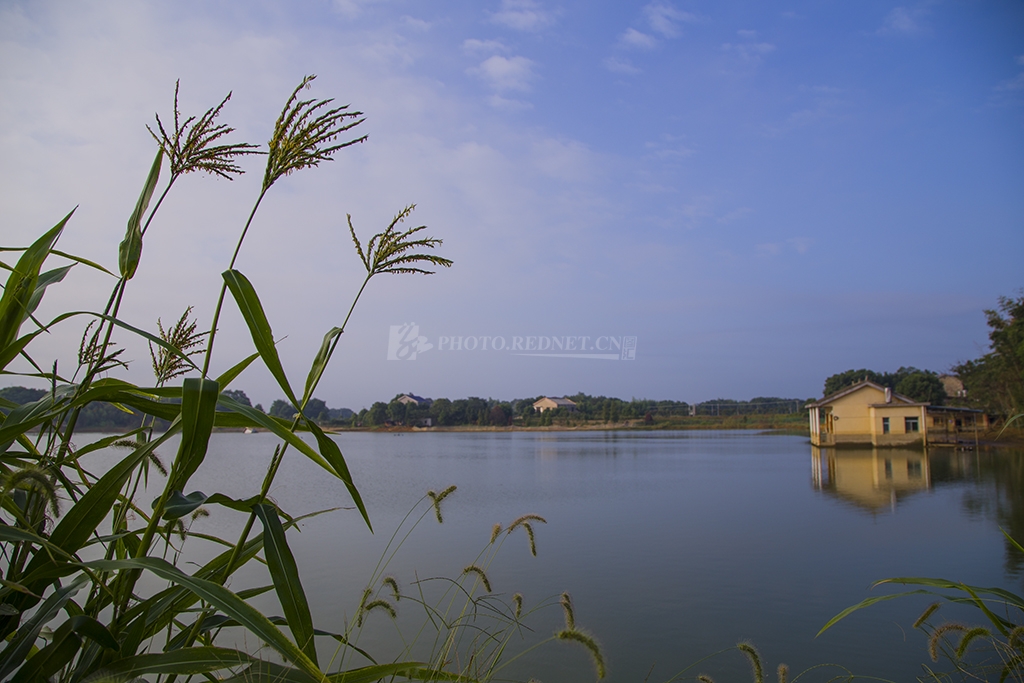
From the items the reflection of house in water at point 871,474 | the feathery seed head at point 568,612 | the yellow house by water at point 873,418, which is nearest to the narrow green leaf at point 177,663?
the feathery seed head at point 568,612

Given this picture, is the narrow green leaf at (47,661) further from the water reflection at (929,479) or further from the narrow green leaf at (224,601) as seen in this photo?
the water reflection at (929,479)

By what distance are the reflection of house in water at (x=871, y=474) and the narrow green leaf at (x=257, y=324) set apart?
40.4 ft

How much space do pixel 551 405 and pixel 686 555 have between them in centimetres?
5599

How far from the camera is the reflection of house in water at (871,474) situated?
12.5 metres

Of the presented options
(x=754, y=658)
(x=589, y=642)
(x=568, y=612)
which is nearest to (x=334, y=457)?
(x=589, y=642)

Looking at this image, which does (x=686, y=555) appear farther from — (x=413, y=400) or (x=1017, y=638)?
(x=413, y=400)

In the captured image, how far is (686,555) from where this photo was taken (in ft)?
24.1

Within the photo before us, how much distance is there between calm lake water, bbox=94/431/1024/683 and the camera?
4477 millimetres

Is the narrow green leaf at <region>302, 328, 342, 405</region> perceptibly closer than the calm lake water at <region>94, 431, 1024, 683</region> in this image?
Yes

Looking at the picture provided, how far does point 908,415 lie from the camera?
2370 cm

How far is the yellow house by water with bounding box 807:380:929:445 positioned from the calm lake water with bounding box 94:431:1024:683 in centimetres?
824

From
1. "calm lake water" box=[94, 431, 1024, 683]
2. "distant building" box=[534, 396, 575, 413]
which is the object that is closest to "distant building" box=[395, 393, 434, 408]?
"distant building" box=[534, 396, 575, 413]

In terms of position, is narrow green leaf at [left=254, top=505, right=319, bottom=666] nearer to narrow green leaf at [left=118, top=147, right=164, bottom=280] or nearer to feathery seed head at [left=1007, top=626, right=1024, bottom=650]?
narrow green leaf at [left=118, top=147, right=164, bottom=280]

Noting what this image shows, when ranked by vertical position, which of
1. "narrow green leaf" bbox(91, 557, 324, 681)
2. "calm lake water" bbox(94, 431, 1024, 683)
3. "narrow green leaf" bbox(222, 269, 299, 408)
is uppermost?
"narrow green leaf" bbox(222, 269, 299, 408)
